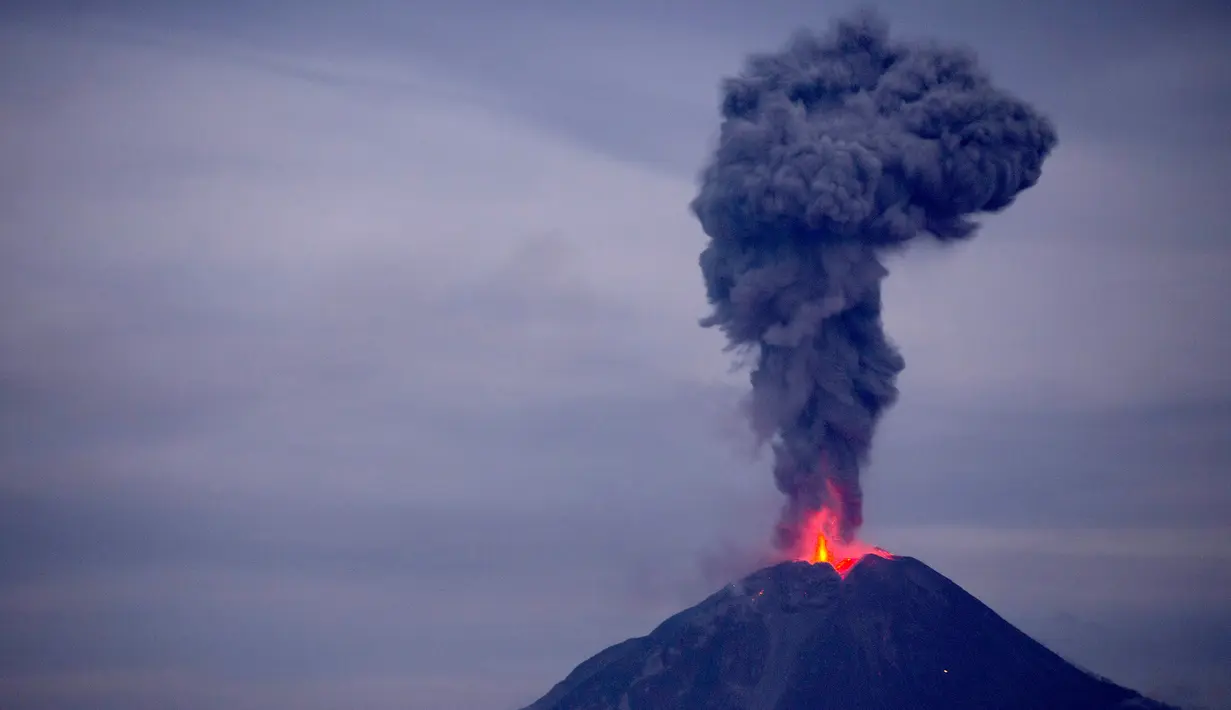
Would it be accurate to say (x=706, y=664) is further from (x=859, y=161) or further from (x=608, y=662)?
(x=859, y=161)

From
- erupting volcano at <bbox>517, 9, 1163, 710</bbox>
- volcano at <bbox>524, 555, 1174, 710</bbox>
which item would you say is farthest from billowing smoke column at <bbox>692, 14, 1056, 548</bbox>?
volcano at <bbox>524, 555, 1174, 710</bbox>

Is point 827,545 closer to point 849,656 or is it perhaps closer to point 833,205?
point 849,656

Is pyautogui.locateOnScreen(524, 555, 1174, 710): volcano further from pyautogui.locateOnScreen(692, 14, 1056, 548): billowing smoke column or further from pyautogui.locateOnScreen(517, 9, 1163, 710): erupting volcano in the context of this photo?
pyautogui.locateOnScreen(692, 14, 1056, 548): billowing smoke column

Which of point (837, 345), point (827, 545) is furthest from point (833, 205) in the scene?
point (827, 545)

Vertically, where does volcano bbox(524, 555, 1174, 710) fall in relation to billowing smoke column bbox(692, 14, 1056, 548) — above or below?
below

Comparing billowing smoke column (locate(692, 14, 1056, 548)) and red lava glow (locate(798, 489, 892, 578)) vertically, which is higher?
billowing smoke column (locate(692, 14, 1056, 548))

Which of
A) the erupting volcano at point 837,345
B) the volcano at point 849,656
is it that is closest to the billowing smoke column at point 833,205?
the erupting volcano at point 837,345
